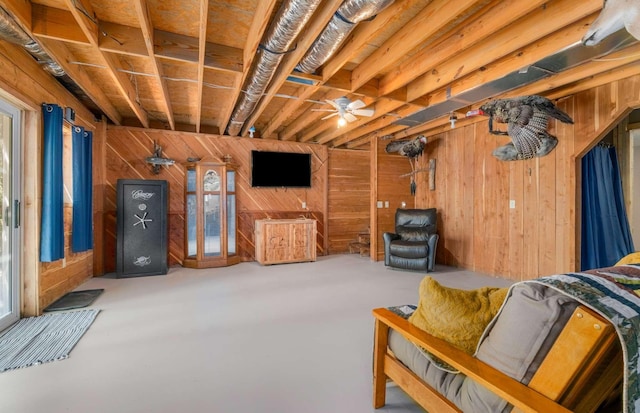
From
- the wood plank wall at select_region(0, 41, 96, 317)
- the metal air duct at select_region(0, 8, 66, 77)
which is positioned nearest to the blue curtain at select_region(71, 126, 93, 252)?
the wood plank wall at select_region(0, 41, 96, 317)

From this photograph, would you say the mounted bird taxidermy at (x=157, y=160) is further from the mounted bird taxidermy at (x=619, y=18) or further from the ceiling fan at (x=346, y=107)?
the mounted bird taxidermy at (x=619, y=18)

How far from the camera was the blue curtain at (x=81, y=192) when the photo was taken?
3490 mm

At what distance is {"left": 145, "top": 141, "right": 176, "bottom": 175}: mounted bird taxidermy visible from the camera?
15.5 ft

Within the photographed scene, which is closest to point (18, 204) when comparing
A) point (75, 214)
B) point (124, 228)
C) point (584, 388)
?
point (75, 214)

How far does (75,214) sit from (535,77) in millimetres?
5312

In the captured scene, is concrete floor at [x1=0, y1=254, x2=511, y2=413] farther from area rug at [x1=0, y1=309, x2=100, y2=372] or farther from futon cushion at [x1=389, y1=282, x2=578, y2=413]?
futon cushion at [x1=389, y1=282, x2=578, y2=413]

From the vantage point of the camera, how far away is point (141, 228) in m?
4.37

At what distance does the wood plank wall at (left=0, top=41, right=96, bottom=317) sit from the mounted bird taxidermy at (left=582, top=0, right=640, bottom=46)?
13.7ft

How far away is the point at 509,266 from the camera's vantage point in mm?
4258

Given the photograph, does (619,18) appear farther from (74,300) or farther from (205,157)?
(205,157)

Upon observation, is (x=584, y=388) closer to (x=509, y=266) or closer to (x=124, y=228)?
(x=509, y=266)

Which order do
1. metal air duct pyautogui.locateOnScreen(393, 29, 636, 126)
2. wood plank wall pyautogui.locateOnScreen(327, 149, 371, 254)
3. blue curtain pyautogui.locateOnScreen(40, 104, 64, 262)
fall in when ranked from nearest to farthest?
metal air duct pyautogui.locateOnScreen(393, 29, 636, 126) < blue curtain pyautogui.locateOnScreen(40, 104, 64, 262) < wood plank wall pyautogui.locateOnScreen(327, 149, 371, 254)

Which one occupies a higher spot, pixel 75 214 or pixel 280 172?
pixel 280 172

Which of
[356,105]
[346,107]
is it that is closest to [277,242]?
[346,107]
